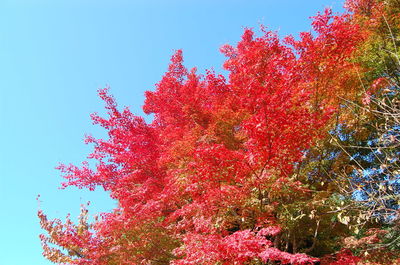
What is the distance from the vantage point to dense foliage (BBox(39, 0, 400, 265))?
727 cm

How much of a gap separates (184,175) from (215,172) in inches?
73.5

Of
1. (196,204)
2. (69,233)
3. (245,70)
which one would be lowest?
(196,204)

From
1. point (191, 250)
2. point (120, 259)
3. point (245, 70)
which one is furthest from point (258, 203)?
point (245, 70)

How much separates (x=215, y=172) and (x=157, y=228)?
10.5 feet

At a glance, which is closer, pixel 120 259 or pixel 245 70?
pixel 120 259

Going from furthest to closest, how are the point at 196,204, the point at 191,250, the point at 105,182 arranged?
the point at 105,182 → the point at 196,204 → the point at 191,250

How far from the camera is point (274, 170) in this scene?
8.29 m

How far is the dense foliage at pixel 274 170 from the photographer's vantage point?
727cm

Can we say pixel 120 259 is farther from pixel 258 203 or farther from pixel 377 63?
pixel 377 63

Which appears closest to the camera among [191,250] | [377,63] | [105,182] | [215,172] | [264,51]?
[191,250]

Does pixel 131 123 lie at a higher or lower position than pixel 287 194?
higher

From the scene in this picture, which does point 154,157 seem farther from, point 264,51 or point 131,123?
point 264,51

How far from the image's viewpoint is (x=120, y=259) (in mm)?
9523

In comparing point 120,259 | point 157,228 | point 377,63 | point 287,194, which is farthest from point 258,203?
point 377,63
